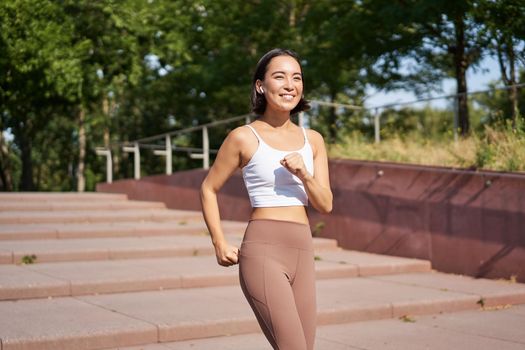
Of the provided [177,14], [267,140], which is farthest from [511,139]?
[177,14]

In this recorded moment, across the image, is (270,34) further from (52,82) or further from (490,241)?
(490,241)

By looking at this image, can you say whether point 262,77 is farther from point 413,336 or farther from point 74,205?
point 74,205

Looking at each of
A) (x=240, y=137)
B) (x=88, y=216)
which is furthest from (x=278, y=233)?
(x=88, y=216)

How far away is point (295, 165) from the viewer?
10.2 feet

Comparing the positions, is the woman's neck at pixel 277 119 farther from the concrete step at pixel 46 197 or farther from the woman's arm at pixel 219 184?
the concrete step at pixel 46 197

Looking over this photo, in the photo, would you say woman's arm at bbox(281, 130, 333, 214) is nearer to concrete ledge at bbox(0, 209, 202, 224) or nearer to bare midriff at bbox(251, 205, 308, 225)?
bare midriff at bbox(251, 205, 308, 225)

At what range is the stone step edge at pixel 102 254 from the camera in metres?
8.90

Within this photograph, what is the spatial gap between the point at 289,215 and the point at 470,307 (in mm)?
5003

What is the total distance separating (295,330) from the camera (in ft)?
10.4

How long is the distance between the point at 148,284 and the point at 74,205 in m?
7.53

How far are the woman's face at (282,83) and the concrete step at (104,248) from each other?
251 inches

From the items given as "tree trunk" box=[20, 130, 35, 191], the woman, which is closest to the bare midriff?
the woman

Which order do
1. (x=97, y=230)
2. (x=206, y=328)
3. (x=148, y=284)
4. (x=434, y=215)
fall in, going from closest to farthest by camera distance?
(x=206, y=328), (x=148, y=284), (x=434, y=215), (x=97, y=230)

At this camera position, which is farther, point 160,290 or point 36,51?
point 36,51
